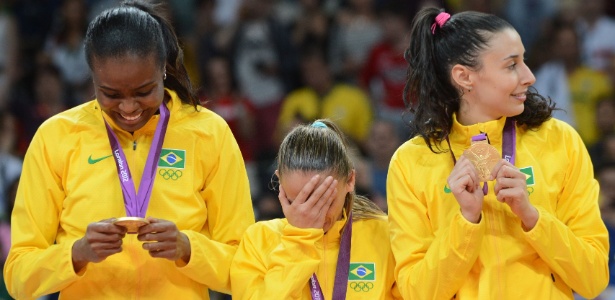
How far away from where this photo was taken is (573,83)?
7605 mm

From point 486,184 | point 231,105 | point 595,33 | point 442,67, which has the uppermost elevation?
→ point 442,67

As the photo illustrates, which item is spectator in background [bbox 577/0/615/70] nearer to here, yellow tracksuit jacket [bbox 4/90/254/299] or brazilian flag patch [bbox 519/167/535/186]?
brazilian flag patch [bbox 519/167/535/186]

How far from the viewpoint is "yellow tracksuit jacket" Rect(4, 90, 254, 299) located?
11.7 feet

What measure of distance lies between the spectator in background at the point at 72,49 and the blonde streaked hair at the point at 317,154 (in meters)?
5.21

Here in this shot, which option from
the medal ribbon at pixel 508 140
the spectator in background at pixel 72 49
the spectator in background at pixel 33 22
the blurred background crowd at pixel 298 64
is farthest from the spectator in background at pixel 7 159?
the medal ribbon at pixel 508 140

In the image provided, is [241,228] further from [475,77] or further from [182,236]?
[475,77]

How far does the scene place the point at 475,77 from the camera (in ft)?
11.8

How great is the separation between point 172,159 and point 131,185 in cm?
19

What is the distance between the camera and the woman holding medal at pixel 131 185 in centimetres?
348

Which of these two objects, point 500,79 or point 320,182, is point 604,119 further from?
point 320,182

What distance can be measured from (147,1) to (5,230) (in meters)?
3.38

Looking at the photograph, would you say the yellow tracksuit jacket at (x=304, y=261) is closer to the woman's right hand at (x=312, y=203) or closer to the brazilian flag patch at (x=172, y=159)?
the woman's right hand at (x=312, y=203)

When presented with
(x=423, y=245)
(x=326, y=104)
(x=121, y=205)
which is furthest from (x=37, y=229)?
(x=326, y=104)

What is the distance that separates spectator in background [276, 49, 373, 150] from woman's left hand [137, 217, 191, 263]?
435 cm
